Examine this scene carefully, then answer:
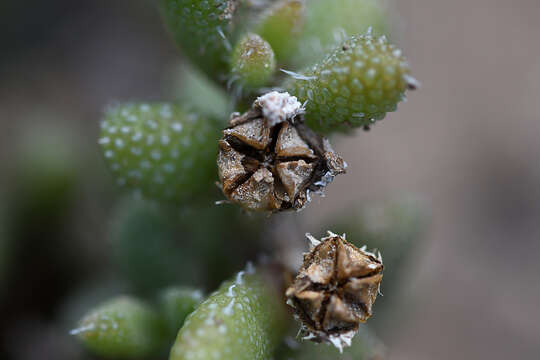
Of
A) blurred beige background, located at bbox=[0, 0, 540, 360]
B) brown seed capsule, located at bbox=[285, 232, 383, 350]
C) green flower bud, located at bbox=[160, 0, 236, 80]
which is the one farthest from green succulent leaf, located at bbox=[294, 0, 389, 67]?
blurred beige background, located at bbox=[0, 0, 540, 360]

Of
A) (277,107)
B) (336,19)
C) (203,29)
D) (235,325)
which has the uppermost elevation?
(336,19)

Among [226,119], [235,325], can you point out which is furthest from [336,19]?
[235,325]

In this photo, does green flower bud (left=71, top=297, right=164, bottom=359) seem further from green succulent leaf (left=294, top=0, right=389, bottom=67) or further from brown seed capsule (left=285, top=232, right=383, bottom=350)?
green succulent leaf (left=294, top=0, right=389, bottom=67)

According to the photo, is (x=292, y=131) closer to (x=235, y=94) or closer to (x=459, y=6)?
(x=235, y=94)

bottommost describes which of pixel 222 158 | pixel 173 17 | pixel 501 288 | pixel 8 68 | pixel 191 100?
pixel 501 288

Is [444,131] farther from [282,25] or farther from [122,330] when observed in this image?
[122,330]

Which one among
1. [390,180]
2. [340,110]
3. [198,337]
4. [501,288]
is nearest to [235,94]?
[340,110]
